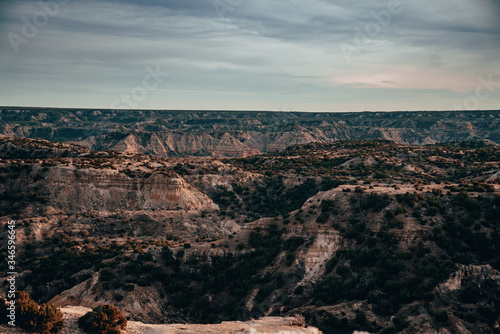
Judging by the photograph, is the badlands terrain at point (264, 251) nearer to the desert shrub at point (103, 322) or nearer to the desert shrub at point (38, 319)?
the desert shrub at point (103, 322)

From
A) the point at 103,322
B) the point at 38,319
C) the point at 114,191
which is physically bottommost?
the point at 103,322

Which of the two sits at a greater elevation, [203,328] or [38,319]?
[38,319]

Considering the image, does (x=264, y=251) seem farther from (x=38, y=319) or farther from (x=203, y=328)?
(x=38, y=319)

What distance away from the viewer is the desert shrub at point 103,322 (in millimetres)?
25319

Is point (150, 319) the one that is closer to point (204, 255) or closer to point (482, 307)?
point (204, 255)

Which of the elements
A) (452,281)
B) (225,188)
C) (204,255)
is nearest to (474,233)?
(452,281)

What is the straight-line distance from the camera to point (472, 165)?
2990 inches

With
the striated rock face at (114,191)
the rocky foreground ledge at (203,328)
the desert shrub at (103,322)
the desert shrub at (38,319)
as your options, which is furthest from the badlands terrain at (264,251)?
the desert shrub at (38,319)

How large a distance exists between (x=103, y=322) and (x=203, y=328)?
700cm

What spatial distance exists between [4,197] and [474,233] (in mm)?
64893

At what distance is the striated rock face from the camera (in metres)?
64.8

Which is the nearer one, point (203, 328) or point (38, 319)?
point (38, 319)

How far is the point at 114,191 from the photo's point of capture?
6850 cm

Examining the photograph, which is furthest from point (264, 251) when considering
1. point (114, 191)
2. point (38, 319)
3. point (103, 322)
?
point (114, 191)
